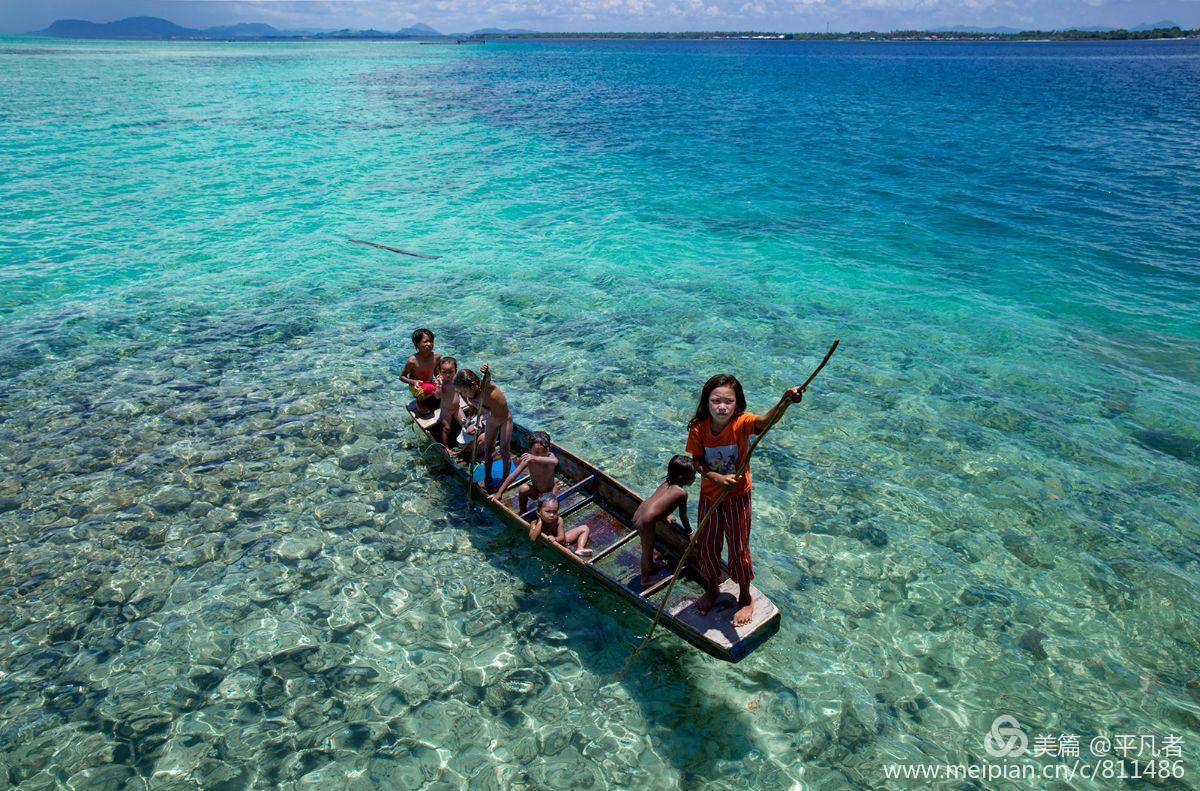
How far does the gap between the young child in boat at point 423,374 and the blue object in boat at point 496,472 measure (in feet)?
6.44

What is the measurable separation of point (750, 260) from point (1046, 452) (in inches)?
477

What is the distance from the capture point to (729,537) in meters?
7.44

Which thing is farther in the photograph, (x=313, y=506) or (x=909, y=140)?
(x=909, y=140)

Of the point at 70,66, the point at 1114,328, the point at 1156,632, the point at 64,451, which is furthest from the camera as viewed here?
the point at 70,66

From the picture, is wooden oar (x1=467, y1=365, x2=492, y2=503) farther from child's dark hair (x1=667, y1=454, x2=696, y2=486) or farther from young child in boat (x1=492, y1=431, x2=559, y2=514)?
child's dark hair (x1=667, y1=454, x2=696, y2=486)

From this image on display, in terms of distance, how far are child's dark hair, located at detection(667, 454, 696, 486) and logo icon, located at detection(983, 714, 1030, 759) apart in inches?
168

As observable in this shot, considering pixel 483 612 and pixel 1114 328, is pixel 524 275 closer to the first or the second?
pixel 483 612

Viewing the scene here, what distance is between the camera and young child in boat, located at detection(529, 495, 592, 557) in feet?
30.2

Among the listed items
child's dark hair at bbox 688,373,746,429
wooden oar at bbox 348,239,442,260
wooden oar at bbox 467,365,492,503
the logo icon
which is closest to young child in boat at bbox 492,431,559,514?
wooden oar at bbox 467,365,492,503

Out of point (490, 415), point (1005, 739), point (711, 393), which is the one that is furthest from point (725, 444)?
point (490, 415)

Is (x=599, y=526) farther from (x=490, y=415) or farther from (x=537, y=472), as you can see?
(x=490, y=415)

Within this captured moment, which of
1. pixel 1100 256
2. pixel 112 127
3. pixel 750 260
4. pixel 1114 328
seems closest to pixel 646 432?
pixel 750 260

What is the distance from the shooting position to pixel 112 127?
1793 inches

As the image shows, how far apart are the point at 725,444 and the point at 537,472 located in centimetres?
364
